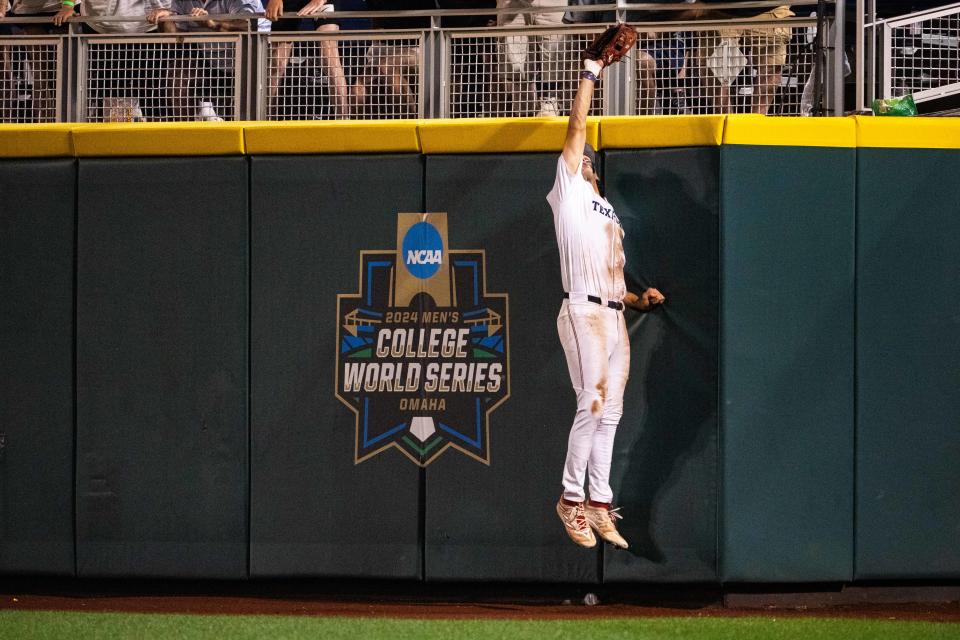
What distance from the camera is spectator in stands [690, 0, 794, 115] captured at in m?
7.37

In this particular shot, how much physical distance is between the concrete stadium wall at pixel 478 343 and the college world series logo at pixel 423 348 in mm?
31

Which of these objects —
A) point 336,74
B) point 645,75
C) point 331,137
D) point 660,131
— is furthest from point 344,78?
point 660,131

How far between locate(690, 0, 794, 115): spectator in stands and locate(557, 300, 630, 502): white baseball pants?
1.52m

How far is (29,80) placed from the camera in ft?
26.7

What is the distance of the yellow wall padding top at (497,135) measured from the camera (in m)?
7.37

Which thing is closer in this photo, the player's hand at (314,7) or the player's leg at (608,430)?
the player's leg at (608,430)

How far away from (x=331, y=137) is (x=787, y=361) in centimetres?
311

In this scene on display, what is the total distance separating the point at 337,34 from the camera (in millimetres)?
7605

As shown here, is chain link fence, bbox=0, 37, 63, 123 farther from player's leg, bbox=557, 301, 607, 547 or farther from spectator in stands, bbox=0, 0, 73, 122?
player's leg, bbox=557, 301, 607, 547

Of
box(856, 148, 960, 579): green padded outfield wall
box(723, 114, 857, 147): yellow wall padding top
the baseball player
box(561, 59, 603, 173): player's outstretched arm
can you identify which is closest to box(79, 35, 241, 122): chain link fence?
box(561, 59, 603, 173): player's outstretched arm

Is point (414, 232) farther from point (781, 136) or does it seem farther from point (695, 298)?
point (781, 136)

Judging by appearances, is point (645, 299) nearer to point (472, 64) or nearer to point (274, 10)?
point (472, 64)

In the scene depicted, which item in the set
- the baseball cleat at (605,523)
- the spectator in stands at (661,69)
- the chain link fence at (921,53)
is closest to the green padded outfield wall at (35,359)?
the baseball cleat at (605,523)

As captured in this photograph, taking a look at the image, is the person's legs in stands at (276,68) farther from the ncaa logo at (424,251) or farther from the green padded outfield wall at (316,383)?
the ncaa logo at (424,251)
